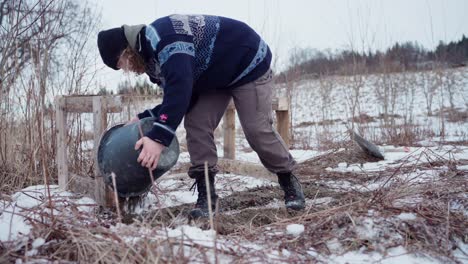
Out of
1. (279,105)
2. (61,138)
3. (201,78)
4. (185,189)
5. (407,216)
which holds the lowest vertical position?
(185,189)

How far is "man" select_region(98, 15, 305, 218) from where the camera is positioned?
1.83m

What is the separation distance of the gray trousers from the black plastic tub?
30cm

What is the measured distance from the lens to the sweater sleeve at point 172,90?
178 cm

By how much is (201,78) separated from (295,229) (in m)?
0.97

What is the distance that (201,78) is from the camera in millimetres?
2215

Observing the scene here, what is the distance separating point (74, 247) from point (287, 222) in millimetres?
933

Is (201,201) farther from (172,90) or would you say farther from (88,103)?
(88,103)

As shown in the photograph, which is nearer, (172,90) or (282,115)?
(172,90)

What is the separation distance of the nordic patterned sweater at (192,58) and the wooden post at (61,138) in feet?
2.59

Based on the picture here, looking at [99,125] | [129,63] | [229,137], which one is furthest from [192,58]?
[229,137]

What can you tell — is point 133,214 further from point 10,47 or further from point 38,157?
point 10,47

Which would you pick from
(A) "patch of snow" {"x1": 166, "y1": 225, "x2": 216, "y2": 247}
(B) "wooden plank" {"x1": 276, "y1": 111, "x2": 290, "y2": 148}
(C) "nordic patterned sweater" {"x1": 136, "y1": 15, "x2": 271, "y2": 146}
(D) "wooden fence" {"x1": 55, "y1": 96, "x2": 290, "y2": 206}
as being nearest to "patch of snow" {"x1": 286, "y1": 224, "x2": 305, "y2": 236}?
(A) "patch of snow" {"x1": 166, "y1": 225, "x2": 216, "y2": 247}

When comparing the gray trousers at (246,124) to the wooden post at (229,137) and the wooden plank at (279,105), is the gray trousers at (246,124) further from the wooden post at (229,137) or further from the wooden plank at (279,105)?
the wooden post at (229,137)

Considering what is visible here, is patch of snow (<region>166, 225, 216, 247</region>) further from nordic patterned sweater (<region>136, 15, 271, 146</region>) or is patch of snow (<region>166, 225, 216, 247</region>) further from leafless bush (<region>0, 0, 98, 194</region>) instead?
leafless bush (<region>0, 0, 98, 194</region>)
